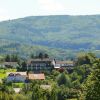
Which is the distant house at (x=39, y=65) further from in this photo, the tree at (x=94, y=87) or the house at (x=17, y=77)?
the tree at (x=94, y=87)

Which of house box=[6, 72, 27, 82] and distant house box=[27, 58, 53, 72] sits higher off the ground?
distant house box=[27, 58, 53, 72]

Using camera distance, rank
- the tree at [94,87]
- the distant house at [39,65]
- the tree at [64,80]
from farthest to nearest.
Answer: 1. the distant house at [39,65]
2. the tree at [64,80]
3. the tree at [94,87]

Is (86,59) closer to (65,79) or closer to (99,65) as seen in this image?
(65,79)

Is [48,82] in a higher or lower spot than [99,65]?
lower

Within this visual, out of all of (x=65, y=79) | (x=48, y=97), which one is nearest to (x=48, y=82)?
(x=65, y=79)

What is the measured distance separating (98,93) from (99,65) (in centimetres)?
180

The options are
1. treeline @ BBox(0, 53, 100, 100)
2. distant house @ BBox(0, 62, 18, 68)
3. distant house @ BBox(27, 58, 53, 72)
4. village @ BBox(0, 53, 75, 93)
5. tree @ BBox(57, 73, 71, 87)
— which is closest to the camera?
treeline @ BBox(0, 53, 100, 100)

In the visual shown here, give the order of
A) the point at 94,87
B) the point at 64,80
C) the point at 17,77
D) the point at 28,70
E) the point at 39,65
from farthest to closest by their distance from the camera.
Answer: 1. the point at 39,65
2. the point at 28,70
3. the point at 17,77
4. the point at 64,80
5. the point at 94,87

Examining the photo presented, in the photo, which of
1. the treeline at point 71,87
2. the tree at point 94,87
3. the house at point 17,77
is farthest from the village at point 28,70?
the tree at point 94,87

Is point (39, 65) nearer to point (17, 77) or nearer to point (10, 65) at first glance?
point (10, 65)

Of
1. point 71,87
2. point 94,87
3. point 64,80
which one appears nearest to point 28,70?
point 64,80

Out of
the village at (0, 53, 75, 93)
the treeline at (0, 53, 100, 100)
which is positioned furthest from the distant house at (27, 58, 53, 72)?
the treeline at (0, 53, 100, 100)

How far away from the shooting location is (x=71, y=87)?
66.1 meters

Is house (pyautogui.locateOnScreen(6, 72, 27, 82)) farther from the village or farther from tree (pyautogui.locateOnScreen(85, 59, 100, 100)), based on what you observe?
tree (pyautogui.locateOnScreen(85, 59, 100, 100))
